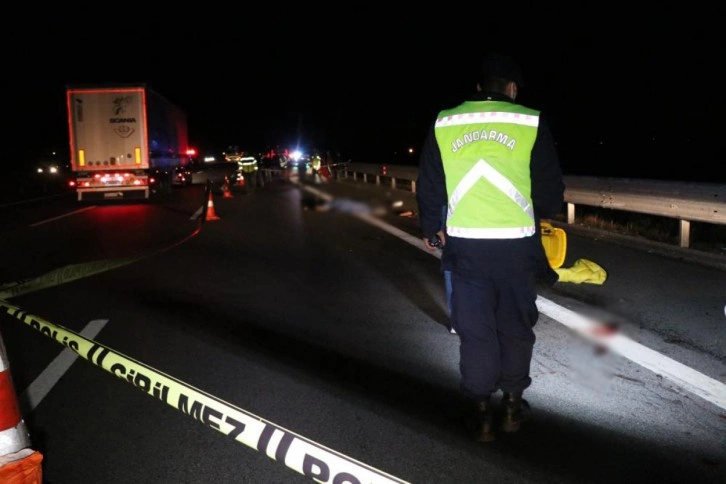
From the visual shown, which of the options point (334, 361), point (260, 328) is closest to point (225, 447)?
point (334, 361)

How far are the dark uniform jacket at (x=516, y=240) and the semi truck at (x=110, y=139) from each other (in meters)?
19.8

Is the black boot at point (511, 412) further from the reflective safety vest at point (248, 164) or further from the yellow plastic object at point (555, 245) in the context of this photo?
the reflective safety vest at point (248, 164)

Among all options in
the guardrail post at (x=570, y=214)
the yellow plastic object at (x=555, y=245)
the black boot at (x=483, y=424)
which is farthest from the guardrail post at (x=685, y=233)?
the black boot at (x=483, y=424)

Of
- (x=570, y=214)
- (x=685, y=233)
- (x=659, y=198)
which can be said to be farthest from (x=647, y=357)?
(x=570, y=214)

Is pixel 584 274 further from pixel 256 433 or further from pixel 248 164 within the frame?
pixel 248 164

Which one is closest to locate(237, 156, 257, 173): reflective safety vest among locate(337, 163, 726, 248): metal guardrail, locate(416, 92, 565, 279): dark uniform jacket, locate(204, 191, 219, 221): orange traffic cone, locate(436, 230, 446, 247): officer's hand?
locate(204, 191, 219, 221): orange traffic cone

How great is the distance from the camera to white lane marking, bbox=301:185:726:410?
4473 mm

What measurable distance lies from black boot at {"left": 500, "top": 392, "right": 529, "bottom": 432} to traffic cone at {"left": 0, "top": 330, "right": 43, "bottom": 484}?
2460 mm

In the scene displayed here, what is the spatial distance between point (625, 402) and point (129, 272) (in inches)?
283

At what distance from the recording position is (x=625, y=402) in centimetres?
430

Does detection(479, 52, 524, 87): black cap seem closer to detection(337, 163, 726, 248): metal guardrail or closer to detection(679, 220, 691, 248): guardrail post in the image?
detection(337, 163, 726, 248): metal guardrail

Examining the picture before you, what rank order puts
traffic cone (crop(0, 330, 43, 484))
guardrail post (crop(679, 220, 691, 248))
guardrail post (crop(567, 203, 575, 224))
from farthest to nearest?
guardrail post (crop(567, 203, 575, 224)) < guardrail post (crop(679, 220, 691, 248)) < traffic cone (crop(0, 330, 43, 484))

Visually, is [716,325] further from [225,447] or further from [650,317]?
[225,447]

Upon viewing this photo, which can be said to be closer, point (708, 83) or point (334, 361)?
point (334, 361)
